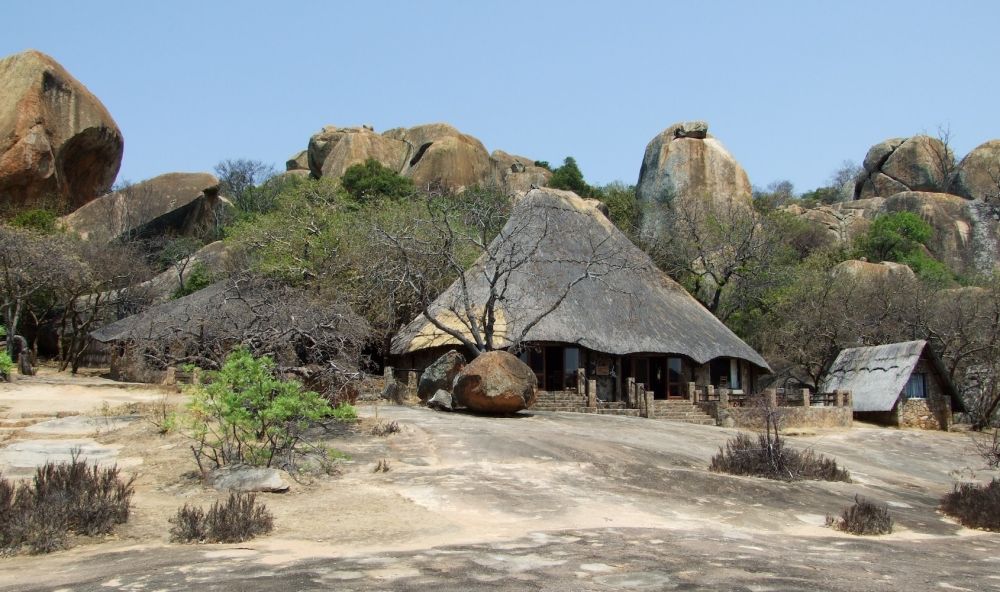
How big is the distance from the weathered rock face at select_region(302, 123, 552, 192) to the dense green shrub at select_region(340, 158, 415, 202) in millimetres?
3771

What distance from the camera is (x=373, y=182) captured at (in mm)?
53406

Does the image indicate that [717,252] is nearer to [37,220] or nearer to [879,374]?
[879,374]

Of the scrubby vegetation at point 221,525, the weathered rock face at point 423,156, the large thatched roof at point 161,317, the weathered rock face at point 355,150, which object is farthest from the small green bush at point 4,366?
the weathered rock face at point 355,150

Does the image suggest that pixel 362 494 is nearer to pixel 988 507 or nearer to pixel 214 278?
pixel 988 507

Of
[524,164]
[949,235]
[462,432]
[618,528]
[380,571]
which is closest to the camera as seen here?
[380,571]

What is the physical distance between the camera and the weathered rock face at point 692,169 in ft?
180

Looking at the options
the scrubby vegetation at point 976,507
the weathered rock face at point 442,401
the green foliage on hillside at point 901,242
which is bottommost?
the scrubby vegetation at point 976,507

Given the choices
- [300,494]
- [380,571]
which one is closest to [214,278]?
Answer: [300,494]

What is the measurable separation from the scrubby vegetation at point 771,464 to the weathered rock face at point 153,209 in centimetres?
3478

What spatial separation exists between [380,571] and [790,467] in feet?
34.6

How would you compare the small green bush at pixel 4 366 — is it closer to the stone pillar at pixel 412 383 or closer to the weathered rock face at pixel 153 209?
the stone pillar at pixel 412 383

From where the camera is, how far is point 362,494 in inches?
490

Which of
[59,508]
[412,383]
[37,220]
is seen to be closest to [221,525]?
[59,508]

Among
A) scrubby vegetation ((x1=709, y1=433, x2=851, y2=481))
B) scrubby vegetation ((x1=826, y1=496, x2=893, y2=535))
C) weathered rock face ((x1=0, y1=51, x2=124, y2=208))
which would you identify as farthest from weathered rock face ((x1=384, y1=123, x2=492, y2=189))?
scrubby vegetation ((x1=826, y1=496, x2=893, y2=535))
